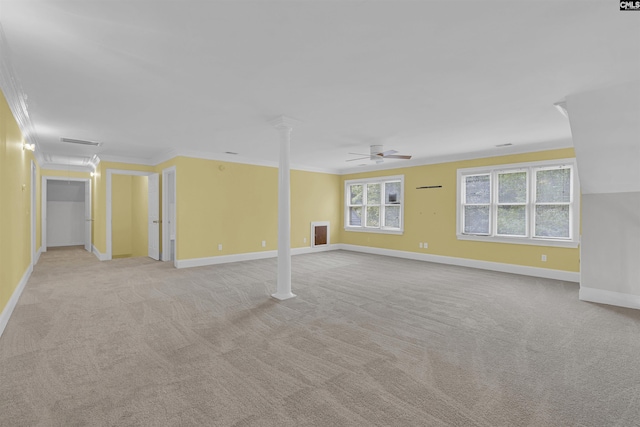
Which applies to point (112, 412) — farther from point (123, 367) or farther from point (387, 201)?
point (387, 201)

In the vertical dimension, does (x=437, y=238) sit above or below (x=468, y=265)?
above

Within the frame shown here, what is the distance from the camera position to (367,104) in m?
3.66

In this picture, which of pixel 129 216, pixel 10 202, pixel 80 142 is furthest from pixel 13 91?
pixel 129 216

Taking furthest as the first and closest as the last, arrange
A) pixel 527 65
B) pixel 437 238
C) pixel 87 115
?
pixel 437 238 → pixel 87 115 → pixel 527 65

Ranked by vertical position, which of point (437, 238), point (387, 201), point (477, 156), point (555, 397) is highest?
point (477, 156)

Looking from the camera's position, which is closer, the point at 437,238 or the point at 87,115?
the point at 87,115

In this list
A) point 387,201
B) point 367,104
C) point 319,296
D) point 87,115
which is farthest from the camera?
point 387,201

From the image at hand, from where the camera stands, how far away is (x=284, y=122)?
4.18 m

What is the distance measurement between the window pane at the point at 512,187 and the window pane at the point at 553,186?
234 mm

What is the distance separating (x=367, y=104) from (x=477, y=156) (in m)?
4.19

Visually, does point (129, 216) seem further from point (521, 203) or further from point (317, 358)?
point (521, 203)

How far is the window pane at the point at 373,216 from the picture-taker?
8883 mm

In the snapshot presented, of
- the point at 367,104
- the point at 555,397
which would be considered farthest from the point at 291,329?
the point at 367,104

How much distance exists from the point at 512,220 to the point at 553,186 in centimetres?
96
